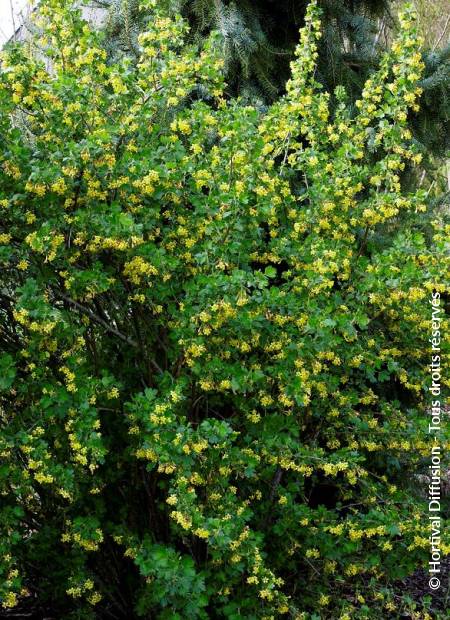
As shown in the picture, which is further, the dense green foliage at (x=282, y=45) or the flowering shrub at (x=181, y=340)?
the dense green foliage at (x=282, y=45)

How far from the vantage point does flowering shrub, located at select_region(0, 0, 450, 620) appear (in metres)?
2.53

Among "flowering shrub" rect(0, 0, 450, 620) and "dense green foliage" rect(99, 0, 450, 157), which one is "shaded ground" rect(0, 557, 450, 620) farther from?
"dense green foliage" rect(99, 0, 450, 157)

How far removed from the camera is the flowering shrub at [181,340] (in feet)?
8.29

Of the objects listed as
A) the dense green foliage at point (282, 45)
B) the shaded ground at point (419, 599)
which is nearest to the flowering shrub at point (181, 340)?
the shaded ground at point (419, 599)

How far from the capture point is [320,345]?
2738 millimetres

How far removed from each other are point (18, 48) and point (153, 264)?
993mm

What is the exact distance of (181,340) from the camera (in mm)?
2598

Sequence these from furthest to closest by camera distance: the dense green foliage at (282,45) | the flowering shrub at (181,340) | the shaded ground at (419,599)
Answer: the dense green foliage at (282,45), the shaded ground at (419,599), the flowering shrub at (181,340)

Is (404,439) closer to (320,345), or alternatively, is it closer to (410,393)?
(320,345)

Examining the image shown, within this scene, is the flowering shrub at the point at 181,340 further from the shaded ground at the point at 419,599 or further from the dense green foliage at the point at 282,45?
the dense green foliage at the point at 282,45

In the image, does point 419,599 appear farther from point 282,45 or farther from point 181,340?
point 282,45

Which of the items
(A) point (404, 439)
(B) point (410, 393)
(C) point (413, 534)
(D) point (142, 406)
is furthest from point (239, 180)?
(B) point (410, 393)

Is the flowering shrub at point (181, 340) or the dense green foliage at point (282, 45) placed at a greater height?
the dense green foliage at point (282, 45)

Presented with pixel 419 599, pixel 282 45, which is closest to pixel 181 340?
pixel 419 599
